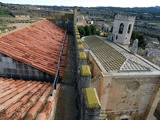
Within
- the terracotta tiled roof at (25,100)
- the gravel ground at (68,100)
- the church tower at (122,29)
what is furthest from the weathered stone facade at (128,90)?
the church tower at (122,29)

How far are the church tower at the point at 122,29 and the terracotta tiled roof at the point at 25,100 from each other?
1867cm

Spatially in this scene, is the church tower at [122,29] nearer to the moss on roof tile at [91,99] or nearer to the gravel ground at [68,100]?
the gravel ground at [68,100]

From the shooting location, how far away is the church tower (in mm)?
20938

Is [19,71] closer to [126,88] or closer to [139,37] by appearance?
[126,88]

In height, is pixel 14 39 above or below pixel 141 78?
above

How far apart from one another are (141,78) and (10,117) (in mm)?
11085

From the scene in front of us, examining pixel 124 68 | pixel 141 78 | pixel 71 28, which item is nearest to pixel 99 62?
pixel 124 68

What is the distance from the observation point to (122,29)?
71.8 ft

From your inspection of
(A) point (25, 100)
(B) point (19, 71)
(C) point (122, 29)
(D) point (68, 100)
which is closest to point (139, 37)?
(C) point (122, 29)

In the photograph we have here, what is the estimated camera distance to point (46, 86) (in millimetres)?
5492

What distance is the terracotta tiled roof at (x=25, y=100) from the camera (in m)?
3.55

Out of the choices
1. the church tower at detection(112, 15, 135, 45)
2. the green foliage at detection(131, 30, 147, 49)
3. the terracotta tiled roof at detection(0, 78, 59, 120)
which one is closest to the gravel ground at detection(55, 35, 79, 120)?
the terracotta tiled roof at detection(0, 78, 59, 120)

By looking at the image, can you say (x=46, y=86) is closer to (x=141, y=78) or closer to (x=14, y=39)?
(x=14, y=39)

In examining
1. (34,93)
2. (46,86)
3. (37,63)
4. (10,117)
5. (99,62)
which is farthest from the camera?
(99,62)
